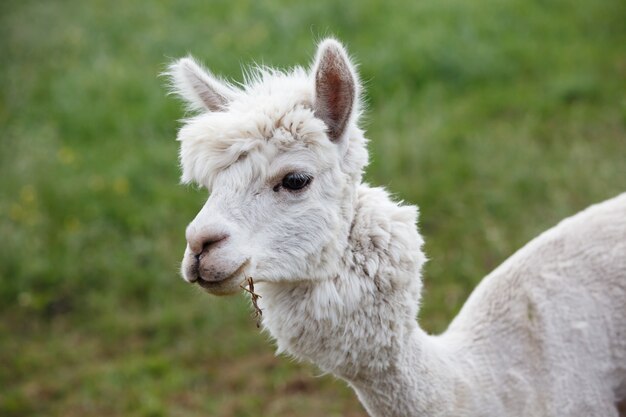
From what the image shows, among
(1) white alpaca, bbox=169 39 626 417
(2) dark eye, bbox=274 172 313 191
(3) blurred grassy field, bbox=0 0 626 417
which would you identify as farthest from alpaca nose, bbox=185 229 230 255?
(3) blurred grassy field, bbox=0 0 626 417

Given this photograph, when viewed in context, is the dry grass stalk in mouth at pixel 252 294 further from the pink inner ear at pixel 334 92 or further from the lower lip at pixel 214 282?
the pink inner ear at pixel 334 92

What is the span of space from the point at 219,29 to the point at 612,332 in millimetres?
6890

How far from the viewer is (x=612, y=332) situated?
3.13m

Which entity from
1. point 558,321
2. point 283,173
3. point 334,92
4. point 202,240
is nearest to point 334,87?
point 334,92

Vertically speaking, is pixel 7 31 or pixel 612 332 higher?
pixel 7 31

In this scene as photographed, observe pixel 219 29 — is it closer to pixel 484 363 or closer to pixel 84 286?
pixel 84 286

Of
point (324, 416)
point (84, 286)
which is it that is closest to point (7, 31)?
point (84, 286)

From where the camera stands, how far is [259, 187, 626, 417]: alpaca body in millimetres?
2920

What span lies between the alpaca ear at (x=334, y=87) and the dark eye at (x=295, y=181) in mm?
201

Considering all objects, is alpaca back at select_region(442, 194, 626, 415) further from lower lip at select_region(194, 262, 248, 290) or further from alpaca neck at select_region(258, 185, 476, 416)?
lower lip at select_region(194, 262, 248, 290)

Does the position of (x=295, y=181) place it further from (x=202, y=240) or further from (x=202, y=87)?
(x=202, y=87)

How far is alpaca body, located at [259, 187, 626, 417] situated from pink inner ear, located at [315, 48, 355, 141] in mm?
295

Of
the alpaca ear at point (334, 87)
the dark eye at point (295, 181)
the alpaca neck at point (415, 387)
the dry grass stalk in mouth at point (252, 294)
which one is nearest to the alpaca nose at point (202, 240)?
the dry grass stalk in mouth at point (252, 294)

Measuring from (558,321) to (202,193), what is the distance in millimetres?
4473
